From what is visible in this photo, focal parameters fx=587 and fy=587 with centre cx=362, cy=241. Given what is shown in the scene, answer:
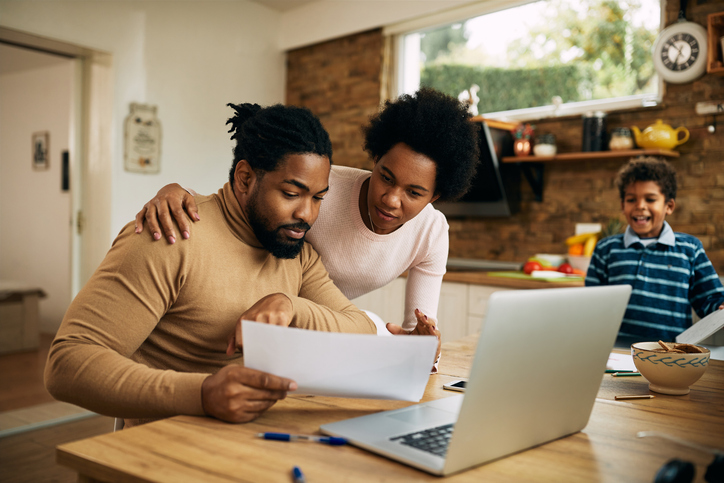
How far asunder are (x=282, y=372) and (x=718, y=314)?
107 centimetres

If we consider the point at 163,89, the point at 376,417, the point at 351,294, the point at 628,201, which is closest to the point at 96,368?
the point at 376,417

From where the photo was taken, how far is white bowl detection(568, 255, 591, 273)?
3162 millimetres

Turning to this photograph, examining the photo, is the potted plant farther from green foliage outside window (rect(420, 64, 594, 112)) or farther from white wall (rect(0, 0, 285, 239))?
white wall (rect(0, 0, 285, 239))

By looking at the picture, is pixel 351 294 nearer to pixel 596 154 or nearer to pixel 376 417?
pixel 376 417

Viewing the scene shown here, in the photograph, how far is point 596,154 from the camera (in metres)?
3.12

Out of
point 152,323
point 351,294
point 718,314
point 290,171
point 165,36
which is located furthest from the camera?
point 165,36

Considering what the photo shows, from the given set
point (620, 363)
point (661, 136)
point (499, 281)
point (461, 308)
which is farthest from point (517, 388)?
point (661, 136)

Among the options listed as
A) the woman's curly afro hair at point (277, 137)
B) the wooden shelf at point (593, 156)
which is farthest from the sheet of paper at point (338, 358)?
the wooden shelf at point (593, 156)

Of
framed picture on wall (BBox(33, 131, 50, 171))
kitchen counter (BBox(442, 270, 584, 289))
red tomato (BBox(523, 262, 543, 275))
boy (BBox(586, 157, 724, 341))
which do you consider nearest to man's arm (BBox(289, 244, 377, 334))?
boy (BBox(586, 157, 724, 341))

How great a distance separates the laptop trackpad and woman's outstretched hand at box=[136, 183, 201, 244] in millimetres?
541

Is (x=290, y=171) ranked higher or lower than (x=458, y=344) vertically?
higher

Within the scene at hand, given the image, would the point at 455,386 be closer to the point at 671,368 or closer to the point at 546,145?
the point at 671,368

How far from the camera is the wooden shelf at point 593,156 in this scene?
298 centimetres

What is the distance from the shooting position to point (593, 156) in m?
3.13
